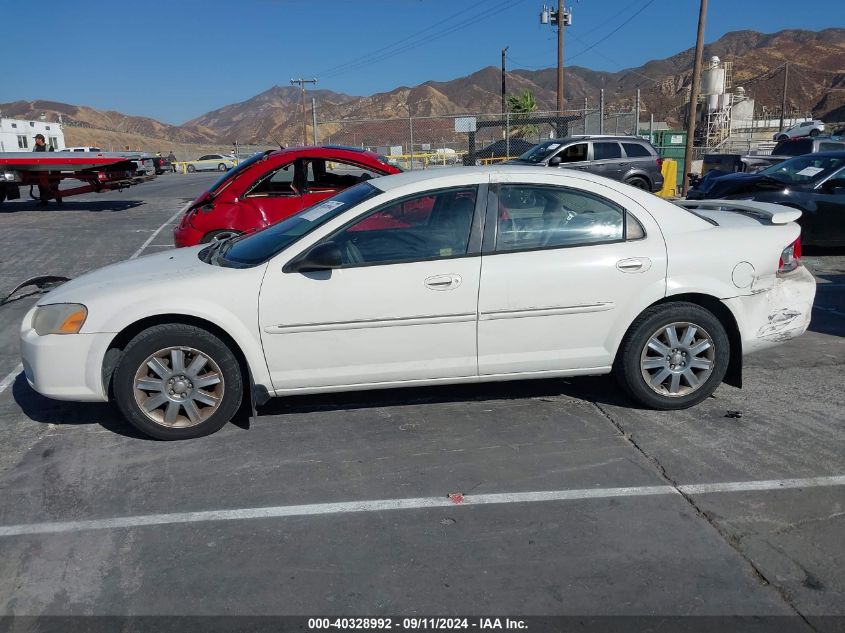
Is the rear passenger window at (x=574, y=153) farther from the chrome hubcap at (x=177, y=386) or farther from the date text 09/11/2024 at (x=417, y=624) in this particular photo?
the date text 09/11/2024 at (x=417, y=624)

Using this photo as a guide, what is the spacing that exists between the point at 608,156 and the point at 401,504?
1466cm

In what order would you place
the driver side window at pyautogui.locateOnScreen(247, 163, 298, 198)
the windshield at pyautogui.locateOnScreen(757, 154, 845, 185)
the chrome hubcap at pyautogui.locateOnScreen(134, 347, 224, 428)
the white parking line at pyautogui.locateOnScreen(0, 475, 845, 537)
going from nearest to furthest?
the white parking line at pyautogui.locateOnScreen(0, 475, 845, 537) → the chrome hubcap at pyautogui.locateOnScreen(134, 347, 224, 428) → the driver side window at pyautogui.locateOnScreen(247, 163, 298, 198) → the windshield at pyautogui.locateOnScreen(757, 154, 845, 185)

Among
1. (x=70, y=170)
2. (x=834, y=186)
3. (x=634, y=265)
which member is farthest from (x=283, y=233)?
(x=70, y=170)

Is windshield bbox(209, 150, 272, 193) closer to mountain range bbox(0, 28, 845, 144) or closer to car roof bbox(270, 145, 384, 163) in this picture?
car roof bbox(270, 145, 384, 163)

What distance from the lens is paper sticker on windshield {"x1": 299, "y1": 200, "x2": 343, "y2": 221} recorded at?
4.70 metres

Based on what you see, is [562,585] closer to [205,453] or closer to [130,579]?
[130,579]

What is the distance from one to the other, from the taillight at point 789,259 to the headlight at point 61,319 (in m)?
4.45

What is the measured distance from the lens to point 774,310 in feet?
15.2

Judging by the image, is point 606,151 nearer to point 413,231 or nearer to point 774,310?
point 774,310

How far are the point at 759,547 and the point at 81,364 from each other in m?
3.82

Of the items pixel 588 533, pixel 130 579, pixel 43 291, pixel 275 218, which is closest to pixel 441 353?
pixel 588 533

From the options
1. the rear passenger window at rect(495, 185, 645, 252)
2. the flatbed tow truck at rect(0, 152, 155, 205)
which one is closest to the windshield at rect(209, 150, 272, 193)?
the rear passenger window at rect(495, 185, 645, 252)

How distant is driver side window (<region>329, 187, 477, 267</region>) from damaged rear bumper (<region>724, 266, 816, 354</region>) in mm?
1813

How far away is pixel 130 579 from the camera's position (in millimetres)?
3035
